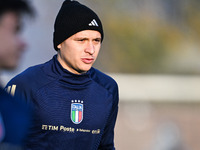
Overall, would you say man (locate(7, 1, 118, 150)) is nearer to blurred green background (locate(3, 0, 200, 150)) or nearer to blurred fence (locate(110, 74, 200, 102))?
blurred green background (locate(3, 0, 200, 150))

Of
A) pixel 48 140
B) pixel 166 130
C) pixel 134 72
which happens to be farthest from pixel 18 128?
pixel 134 72

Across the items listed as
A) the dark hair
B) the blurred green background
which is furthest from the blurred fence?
the dark hair

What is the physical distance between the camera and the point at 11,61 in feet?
8.29

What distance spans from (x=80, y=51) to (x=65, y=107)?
50 centimetres

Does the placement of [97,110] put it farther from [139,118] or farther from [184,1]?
[184,1]

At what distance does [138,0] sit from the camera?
24.5 metres

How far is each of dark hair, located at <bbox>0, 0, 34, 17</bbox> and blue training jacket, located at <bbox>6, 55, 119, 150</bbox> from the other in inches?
69.0

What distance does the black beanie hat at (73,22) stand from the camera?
14.5ft

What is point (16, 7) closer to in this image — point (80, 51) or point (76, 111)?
point (80, 51)

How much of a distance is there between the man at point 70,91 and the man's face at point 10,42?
176 centimetres

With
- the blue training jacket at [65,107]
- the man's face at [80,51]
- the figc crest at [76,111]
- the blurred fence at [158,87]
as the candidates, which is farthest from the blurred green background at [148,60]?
the man's face at [80,51]

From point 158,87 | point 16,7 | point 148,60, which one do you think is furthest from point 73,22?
point 148,60

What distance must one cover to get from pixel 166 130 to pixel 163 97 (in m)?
4.23

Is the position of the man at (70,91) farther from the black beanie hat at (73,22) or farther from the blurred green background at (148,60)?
the blurred green background at (148,60)
